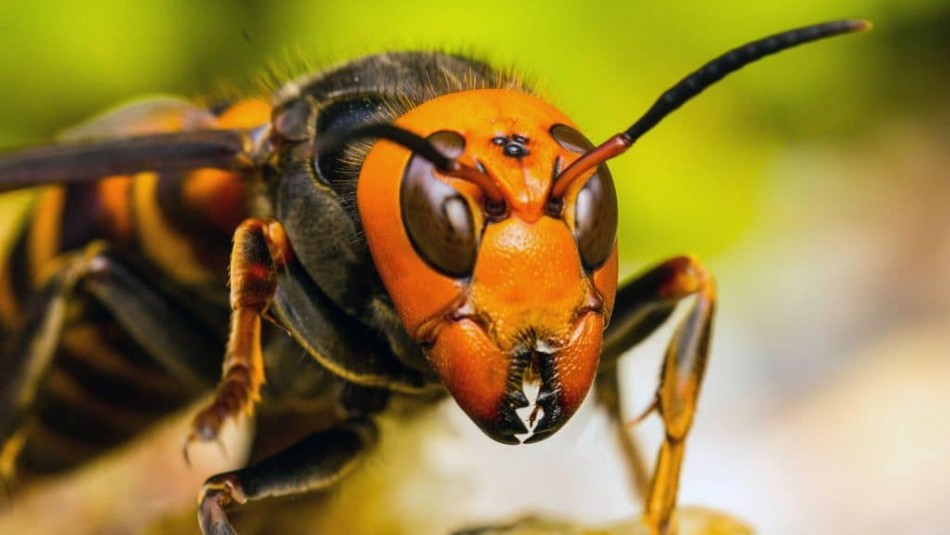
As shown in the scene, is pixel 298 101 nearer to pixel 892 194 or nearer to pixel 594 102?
pixel 594 102

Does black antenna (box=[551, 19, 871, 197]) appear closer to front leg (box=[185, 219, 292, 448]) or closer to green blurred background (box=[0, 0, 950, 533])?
front leg (box=[185, 219, 292, 448])

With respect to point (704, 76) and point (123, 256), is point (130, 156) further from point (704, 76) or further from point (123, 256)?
point (704, 76)

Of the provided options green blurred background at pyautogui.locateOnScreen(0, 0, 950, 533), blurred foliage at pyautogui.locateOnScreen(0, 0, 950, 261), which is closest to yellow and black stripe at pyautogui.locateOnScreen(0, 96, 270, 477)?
green blurred background at pyautogui.locateOnScreen(0, 0, 950, 533)

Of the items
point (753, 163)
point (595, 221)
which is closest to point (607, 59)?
point (753, 163)

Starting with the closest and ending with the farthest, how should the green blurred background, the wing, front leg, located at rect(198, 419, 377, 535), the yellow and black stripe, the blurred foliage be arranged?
front leg, located at rect(198, 419, 377, 535) → the wing → the yellow and black stripe → the green blurred background → the blurred foliage

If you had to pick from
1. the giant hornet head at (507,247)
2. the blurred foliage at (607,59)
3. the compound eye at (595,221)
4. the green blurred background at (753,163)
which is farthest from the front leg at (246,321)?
the blurred foliage at (607,59)

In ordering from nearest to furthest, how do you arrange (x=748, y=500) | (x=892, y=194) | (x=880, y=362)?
1. (x=748, y=500)
2. (x=880, y=362)
3. (x=892, y=194)

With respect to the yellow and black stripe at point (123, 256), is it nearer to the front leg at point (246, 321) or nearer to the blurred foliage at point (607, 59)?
the front leg at point (246, 321)

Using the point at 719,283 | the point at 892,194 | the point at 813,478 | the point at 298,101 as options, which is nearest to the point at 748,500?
the point at 813,478
